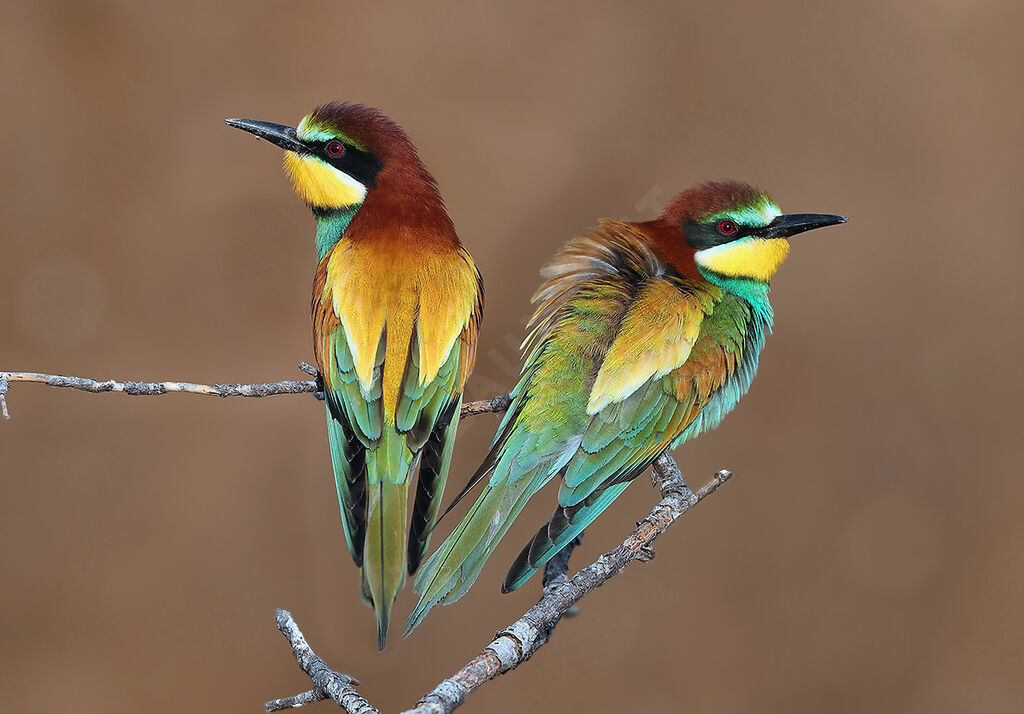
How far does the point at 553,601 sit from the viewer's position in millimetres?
959

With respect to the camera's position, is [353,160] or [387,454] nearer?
[387,454]

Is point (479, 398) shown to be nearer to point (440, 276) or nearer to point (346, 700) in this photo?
point (440, 276)

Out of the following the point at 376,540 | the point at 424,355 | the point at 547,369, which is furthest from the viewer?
the point at 547,369

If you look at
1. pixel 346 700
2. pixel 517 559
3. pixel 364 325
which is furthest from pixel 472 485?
pixel 346 700

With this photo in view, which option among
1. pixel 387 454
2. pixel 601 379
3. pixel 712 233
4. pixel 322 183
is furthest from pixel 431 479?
pixel 712 233

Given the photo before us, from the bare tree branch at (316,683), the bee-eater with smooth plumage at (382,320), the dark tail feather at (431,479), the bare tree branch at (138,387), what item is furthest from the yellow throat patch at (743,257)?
the bare tree branch at (316,683)

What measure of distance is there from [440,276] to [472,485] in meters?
0.26

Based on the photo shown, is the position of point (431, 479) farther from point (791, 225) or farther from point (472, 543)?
point (791, 225)

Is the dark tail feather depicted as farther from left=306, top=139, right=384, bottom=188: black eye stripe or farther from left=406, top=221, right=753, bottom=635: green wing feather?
left=306, top=139, right=384, bottom=188: black eye stripe

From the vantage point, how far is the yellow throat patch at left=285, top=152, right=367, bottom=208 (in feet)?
3.89

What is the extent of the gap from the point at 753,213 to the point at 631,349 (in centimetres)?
30

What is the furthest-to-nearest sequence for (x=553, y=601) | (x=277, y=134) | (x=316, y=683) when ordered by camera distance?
(x=277, y=134)
(x=553, y=601)
(x=316, y=683)

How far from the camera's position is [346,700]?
0.81 metres

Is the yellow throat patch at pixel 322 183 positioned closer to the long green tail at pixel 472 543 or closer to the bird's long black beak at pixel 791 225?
the long green tail at pixel 472 543
